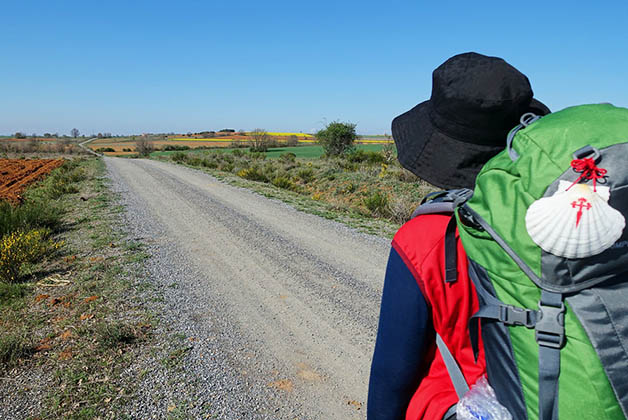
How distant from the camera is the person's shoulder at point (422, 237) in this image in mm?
1011

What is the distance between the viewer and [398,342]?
1.06m

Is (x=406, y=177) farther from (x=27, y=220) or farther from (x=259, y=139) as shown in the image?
(x=259, y=139)

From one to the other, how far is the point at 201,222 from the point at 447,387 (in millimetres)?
8287

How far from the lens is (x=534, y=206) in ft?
2.48

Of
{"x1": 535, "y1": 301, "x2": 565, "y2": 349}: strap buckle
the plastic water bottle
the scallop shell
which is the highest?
the scallop shell

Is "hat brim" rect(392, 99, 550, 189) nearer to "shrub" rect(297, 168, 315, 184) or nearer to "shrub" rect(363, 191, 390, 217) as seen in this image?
"shrub" rect(363, 191, 390, 217)

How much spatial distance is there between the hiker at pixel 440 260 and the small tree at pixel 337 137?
111 feet

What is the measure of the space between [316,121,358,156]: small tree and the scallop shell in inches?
1346

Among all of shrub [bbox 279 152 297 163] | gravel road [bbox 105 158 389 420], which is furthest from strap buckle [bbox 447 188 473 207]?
shrub [bbox 279 152 297 163]

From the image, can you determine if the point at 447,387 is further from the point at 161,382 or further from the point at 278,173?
the point at 278,173

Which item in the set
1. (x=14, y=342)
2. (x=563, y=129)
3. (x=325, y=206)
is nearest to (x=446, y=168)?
(x=563, y=129)

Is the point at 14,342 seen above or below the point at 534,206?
below

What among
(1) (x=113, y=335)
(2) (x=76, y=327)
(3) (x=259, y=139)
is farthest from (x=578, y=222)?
(3) (x=259, y=139)

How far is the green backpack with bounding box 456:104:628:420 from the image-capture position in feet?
2.36
